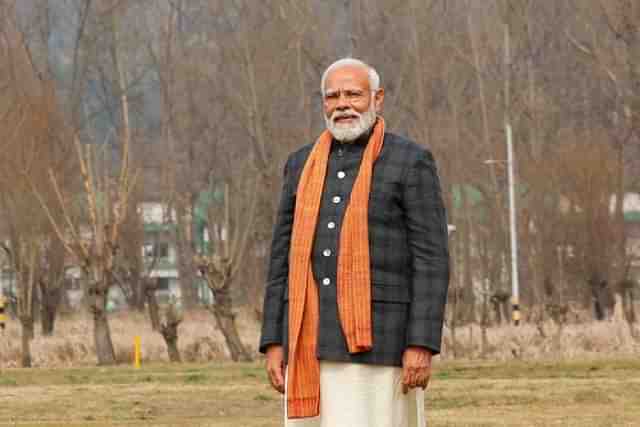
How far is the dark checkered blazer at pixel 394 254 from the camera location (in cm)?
612

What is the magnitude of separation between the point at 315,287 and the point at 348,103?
637 mm

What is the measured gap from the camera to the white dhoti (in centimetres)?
607

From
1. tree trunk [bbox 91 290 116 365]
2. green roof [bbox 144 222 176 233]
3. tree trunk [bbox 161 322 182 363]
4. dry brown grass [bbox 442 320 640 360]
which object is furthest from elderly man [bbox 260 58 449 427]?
green roof [bbox 144 222 176 233]

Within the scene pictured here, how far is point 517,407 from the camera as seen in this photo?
15469 mm

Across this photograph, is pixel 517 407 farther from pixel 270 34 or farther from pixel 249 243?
pixel 249 243

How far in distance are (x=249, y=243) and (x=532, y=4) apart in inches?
371

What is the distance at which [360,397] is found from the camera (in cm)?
606

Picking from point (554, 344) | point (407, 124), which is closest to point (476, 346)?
point (554, 344)

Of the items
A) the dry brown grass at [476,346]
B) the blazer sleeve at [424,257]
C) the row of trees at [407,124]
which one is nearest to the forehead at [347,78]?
the blazer sleeve at [424,257]

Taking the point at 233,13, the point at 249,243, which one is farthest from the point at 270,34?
the point at 249,243

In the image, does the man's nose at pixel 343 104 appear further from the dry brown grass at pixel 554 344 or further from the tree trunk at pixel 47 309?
the tree trunk at pixel 47 309

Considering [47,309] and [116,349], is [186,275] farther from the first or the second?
[116,349]

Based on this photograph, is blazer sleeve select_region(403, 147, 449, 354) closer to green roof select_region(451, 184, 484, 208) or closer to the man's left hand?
the man's left hand

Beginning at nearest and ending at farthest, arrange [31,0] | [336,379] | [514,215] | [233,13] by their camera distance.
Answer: [336,379], [514,215], [233,13], [31,0]
